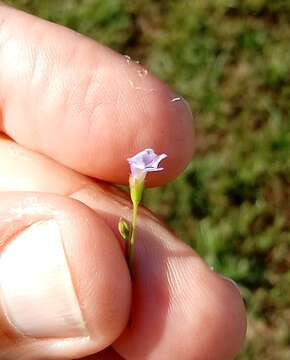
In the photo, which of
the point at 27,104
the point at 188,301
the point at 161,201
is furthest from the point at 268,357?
the point at 27,104

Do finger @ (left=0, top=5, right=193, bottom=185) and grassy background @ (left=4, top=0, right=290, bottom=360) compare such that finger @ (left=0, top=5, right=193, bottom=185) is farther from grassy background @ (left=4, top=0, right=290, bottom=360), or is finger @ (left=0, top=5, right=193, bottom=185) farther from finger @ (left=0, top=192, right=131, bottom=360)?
grassy background @ (left=4, top=0, right=290, bottom=360)

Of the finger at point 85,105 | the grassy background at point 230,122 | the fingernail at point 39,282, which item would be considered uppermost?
the finger at point 85,105

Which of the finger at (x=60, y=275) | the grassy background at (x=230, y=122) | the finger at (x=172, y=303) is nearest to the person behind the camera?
the finger at (x=60, y=275)

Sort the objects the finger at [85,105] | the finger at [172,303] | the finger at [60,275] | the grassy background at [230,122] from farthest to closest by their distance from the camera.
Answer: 1. the grassy background at [230,122]
2. the finger at [85,105]
3. the finger at [172,303]
4. the finger at [60,275]

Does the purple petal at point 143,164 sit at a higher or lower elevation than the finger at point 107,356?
higher

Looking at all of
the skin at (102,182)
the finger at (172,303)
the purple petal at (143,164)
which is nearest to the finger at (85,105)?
the skin at (102,182)

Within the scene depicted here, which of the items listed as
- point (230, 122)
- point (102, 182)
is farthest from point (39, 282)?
point (230, 122)

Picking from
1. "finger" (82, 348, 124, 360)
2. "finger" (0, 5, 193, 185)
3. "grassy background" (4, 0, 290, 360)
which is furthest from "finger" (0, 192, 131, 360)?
"grassy background" (4, 0, 290, 360)

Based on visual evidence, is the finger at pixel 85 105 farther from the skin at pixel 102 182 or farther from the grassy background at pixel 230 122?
the grassy background at pixel 230 122
